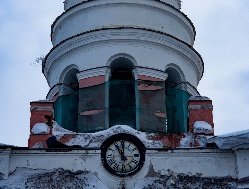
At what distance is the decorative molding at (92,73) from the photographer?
49.0 ft

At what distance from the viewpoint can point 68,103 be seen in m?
15.4

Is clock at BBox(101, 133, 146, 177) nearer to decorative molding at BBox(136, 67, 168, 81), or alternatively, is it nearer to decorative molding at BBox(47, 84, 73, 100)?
decorative molding at BBox(136, 67, 168, 81)

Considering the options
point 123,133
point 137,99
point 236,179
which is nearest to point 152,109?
point 137,99

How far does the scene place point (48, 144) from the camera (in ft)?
43.8

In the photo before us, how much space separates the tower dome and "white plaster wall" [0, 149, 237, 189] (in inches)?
48.4

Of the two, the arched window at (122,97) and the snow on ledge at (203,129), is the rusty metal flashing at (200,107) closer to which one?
the snow on ledge at (203,129)

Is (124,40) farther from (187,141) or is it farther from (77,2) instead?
(187,141)

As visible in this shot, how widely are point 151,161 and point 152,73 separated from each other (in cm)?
249

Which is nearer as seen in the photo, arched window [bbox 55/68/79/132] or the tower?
the tower

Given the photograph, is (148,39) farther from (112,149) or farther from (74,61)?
(112,149)

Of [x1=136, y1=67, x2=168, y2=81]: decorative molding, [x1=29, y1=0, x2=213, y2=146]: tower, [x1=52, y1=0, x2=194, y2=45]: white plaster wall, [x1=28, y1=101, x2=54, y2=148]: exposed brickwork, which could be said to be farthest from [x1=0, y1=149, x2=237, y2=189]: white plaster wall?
[x1=52, y1=0, x2=194, y2=45]: white plaster wall

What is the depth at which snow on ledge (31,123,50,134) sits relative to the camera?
13578mm

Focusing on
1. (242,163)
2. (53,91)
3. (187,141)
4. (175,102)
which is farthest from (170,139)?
(53,91)

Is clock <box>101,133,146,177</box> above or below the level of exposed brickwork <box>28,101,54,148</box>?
below
